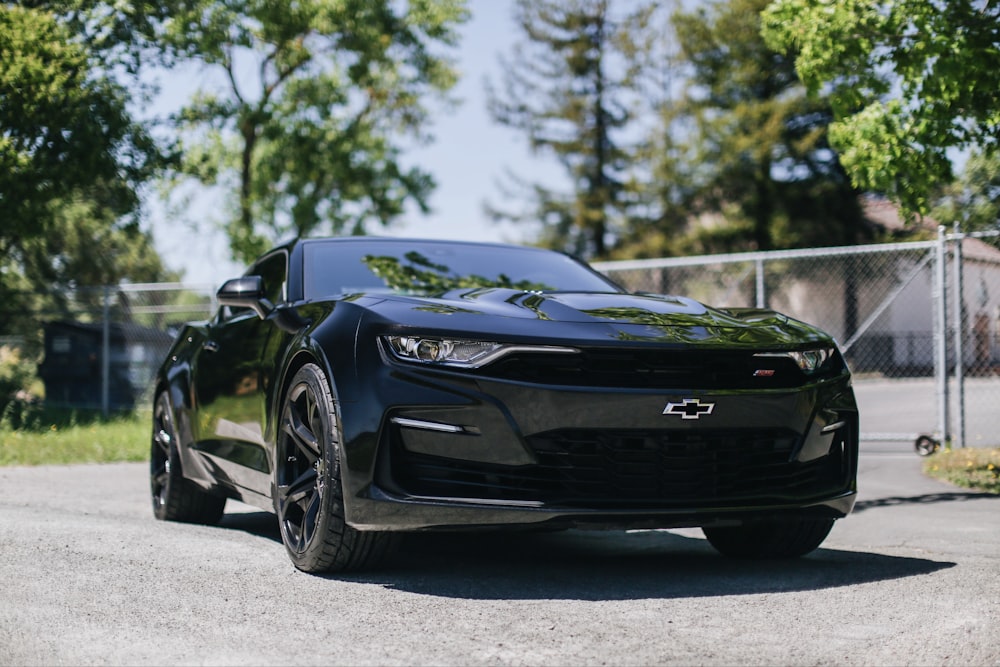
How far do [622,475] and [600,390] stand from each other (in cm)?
32

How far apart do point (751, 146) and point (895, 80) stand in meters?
30.3

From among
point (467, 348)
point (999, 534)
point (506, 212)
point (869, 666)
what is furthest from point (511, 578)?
point (506, 212)

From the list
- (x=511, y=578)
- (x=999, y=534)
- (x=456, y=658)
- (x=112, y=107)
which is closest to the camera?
(x=456, y=658)

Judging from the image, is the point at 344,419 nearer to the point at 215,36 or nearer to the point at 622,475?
the point at 622,475

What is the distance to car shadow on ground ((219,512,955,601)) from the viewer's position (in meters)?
4.09

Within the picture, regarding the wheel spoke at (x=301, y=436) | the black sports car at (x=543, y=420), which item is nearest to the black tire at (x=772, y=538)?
the black sports car at (x=543, y=420)

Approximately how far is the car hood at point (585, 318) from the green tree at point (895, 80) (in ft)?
12.4

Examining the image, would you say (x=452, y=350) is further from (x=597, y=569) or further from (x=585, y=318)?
(x=597, y=569)

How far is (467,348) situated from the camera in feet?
13.1

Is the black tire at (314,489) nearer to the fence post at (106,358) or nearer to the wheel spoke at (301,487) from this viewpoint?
the wheel spoke at (301,487)

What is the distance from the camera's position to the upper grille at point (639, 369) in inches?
156

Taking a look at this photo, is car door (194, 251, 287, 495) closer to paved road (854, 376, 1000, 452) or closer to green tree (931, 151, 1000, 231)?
paved road (854, 376, 1000, 452)

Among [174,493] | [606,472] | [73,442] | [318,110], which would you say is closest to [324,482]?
[606,472]

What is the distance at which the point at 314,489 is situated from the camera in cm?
427
